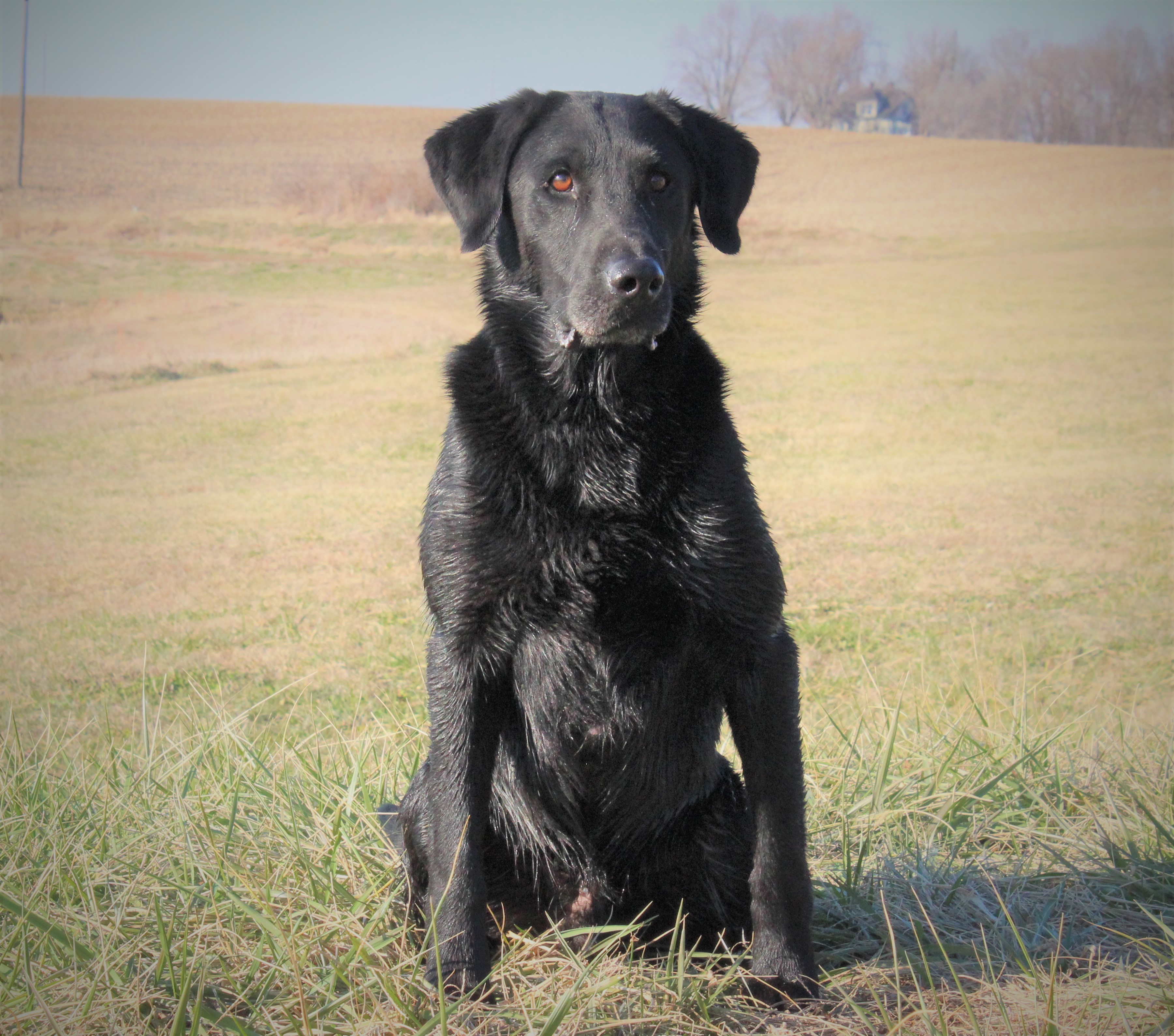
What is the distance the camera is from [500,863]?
7.32 feet

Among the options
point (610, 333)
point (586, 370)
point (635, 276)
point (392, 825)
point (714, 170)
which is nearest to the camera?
point (635, 276)

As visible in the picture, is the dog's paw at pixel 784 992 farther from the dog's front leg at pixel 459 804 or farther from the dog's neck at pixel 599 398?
the dog's neck at pixel 599 398

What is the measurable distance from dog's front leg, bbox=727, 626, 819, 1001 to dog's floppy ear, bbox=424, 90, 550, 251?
1.14 metres

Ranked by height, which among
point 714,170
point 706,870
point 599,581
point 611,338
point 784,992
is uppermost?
point 714,170

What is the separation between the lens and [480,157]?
7.38 ft

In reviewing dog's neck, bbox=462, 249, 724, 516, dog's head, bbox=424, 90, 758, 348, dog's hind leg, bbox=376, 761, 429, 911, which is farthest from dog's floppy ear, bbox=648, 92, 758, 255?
dog's hind leg, bbox=376, 761, 429, 911

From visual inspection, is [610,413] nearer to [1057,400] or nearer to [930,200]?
[1057,400]

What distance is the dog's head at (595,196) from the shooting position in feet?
6.72

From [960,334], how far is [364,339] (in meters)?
7.33

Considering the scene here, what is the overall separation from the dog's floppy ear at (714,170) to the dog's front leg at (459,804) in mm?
1139

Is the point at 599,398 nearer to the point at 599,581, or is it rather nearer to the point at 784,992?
the point at 599,581

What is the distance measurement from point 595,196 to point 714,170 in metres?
0.36

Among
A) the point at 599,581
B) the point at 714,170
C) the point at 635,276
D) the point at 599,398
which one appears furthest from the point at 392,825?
the point at 714,170

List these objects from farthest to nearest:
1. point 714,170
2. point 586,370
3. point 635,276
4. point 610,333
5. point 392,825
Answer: point 392,825 → point 714,170 → point 586,370 → point 610,333 → point 635,276
